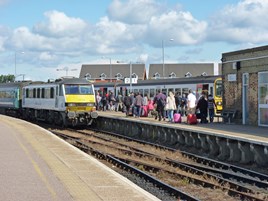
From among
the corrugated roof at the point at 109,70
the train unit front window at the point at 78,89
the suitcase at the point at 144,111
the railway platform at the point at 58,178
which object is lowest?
the railway platform at the point at 58,178

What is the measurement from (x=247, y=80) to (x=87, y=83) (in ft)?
35.0

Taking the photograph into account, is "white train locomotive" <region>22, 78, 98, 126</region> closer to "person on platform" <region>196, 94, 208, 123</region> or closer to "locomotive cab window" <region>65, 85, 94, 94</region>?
"locomotive cab window" <region>65, 85, 94, 94</region>

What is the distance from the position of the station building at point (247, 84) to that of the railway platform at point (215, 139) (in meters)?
1.18

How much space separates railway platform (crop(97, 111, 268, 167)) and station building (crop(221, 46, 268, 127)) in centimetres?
118

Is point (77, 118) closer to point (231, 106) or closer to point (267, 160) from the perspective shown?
point (231, 106)

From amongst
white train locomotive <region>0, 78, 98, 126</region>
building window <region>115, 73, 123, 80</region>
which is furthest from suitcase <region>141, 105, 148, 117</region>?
building window <region>115, 73, 123, 80</region>

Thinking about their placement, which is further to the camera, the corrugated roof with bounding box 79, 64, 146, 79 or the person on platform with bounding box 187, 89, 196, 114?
the corrugated roof with bounding box 79, 64, 146, 79

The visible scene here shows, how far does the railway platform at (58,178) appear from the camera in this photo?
8406mm

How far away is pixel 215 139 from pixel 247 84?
5.85 meters

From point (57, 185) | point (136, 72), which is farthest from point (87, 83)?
point (136, 72)

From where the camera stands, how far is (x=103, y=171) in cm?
1152

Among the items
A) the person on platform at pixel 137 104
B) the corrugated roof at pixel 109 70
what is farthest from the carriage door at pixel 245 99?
the corrugated roof at pixel 109 70

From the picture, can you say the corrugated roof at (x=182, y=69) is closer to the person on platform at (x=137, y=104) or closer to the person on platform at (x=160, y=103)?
the person on platform at (x=137, y=104)

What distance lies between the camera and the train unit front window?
95.1 ft
